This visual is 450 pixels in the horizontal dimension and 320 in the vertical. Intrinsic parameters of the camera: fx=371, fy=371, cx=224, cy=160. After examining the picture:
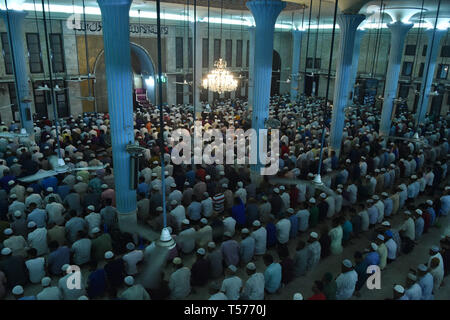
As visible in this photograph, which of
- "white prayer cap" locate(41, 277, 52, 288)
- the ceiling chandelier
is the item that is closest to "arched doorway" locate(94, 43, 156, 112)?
the ceiling chandelier

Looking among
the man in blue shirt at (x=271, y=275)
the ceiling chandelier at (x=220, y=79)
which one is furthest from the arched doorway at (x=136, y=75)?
the man in blue shirt at (x=271, y=275)

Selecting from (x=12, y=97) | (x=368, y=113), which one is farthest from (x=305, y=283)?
(x=12, y=97)

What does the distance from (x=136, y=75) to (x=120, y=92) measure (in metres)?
16.9

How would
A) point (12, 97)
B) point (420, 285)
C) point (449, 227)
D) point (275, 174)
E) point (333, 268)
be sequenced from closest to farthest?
point (420, 285), point (333, 268), point (449, 227), point (275, 174), point (12, 97)

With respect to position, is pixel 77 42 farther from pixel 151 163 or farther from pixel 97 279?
pixel 97 279

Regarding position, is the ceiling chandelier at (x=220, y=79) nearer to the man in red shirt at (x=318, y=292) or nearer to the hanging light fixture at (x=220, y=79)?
the hanging light fixture at (x=220, y=79)

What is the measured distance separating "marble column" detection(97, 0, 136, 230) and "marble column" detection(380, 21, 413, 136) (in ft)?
36.1

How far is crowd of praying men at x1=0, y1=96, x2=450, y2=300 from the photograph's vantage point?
5730mm

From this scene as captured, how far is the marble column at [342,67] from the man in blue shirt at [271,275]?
25.0 feet

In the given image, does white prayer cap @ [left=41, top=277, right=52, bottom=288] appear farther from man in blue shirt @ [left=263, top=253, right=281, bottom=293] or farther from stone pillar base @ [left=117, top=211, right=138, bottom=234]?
man in blue shirt @ [left=263, top=253, right=281, bottom=293]

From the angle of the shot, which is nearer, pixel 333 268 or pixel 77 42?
pixel 333 268

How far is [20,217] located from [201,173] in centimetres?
431

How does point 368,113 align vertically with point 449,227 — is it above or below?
above

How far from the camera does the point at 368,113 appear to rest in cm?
1844
